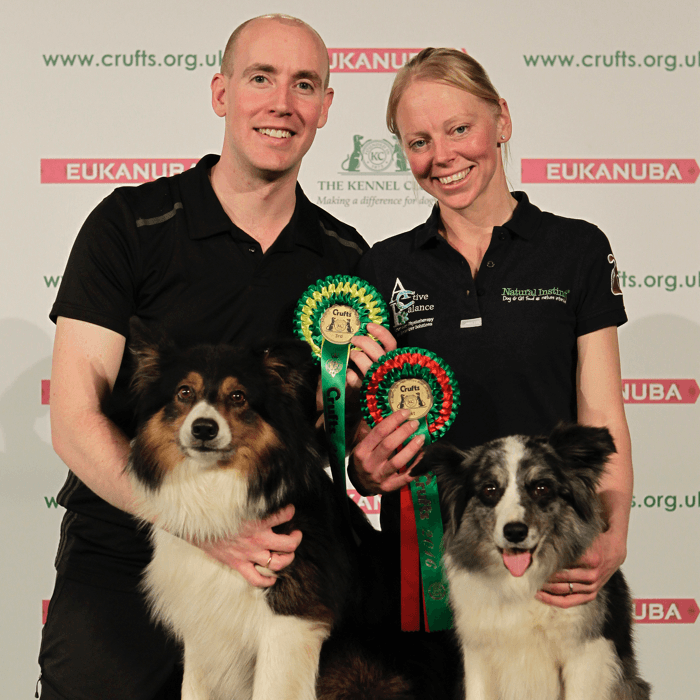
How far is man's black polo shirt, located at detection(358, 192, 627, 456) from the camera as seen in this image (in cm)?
200

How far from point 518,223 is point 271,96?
0.91 metres

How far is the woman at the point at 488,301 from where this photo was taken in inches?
78.3

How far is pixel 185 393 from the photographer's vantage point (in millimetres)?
1842

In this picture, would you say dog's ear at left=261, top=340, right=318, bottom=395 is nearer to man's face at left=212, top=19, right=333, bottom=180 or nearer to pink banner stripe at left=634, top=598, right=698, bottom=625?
man's face at left=212, top=19, right=333, bottom=180

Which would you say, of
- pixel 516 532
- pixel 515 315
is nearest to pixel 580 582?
pixel 516 532

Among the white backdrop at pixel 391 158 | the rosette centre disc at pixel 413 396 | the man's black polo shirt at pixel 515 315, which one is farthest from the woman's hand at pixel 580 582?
the white backdrop at pixel 391 158

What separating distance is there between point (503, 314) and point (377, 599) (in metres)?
0.92

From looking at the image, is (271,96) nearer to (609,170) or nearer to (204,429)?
(204,429)

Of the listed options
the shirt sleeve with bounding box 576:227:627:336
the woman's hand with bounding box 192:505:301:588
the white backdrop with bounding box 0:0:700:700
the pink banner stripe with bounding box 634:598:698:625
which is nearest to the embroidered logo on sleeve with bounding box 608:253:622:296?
the shirt sleeve with bounding box 576:227:627:336

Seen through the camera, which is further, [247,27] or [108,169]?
[108,169]

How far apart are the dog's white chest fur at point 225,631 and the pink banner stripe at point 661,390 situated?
2.68 m

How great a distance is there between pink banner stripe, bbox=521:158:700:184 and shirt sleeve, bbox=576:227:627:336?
1.97m

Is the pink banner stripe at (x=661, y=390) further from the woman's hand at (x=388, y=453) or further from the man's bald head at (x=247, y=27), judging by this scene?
the man's bald head at (x=247, y=27)

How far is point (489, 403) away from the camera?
6.58ft
